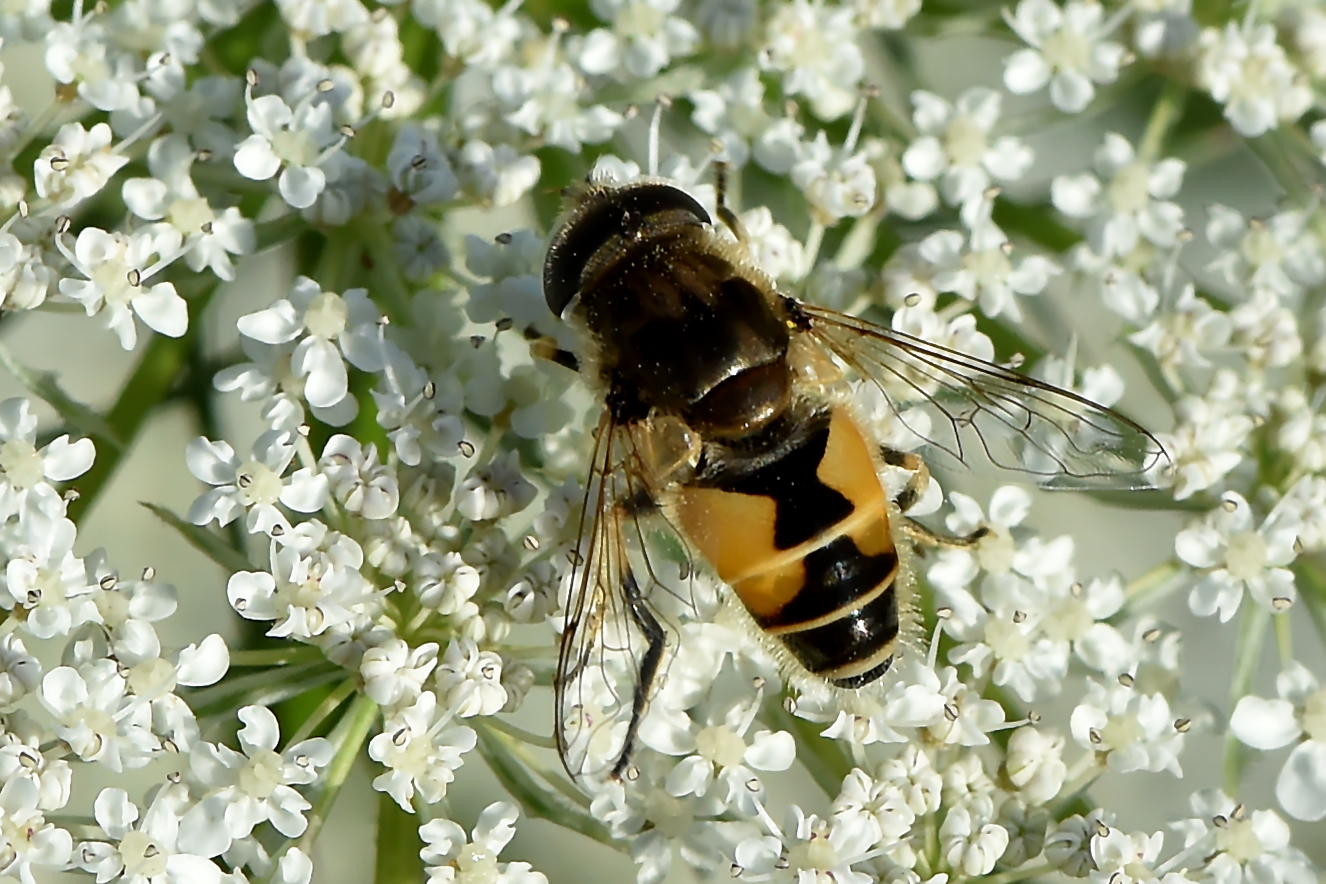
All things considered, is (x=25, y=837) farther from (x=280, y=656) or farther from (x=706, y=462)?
(x=706, y=462)

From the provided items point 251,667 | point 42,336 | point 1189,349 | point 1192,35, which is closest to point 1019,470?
point 1189,349

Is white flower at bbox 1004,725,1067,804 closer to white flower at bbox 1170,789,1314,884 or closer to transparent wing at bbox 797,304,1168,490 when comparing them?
white flower at bbox 1170,789,1314,884

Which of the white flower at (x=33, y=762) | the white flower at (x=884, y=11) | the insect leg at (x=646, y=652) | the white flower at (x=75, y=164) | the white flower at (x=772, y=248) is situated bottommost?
the white flower at (x=33, y=762)

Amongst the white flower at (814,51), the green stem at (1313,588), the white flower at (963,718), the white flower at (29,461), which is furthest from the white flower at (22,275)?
the green stem at (1313,588)

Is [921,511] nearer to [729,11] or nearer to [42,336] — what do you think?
[729,11]

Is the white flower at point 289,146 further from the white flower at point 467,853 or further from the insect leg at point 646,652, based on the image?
the white flower at point 467,853

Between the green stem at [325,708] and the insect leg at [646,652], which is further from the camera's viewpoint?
the green stem at [325,708]
